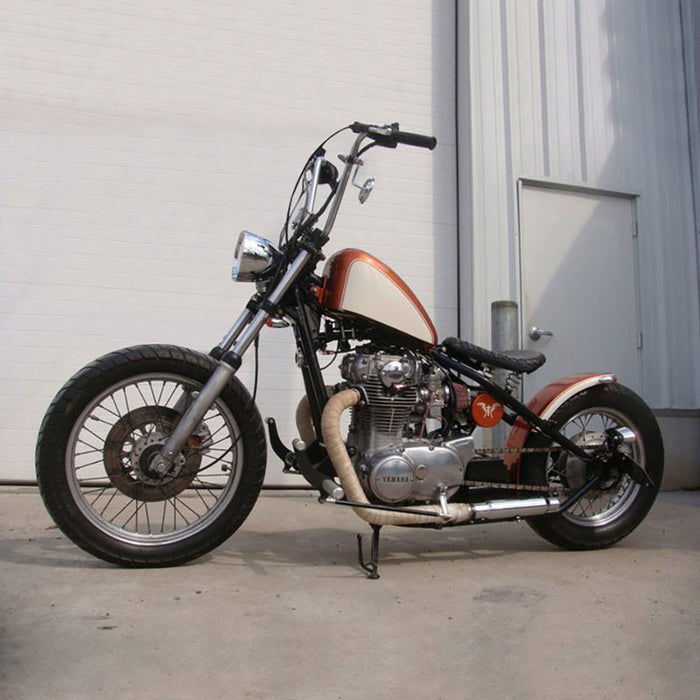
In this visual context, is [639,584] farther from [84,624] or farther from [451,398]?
[84,624]

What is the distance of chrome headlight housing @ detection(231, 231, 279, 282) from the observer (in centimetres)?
286

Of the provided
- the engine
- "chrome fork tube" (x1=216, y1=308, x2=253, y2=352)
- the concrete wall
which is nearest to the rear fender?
the engine

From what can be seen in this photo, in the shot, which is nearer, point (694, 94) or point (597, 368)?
point (597, 368)

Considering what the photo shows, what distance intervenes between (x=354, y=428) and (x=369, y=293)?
0.56m

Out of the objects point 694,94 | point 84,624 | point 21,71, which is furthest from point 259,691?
point 694,94

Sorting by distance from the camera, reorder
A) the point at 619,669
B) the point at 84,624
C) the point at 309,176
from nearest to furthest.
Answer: the point at 619,669 → the point at 84,624 → the point at 309,176

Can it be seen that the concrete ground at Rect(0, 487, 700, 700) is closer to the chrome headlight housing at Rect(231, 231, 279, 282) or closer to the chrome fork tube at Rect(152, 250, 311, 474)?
the chrome fork tube at Rect(152, 250, 311, 474)

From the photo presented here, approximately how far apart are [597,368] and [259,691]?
14.2ft

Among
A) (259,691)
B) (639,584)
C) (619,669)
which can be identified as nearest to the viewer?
(259,691)

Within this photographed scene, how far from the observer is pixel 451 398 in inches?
122

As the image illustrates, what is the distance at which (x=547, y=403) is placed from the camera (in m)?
3.23

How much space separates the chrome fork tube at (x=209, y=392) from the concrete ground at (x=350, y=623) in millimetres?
440

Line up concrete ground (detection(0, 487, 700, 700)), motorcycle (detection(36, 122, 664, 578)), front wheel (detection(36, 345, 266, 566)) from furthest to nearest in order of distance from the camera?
motorcycle (detection(36, 122, 664, 578)) → front wheel (detection(36, 345, 266, 566)) → concrete ground (detection(0, 487, 700, 700))

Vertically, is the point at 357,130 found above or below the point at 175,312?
above
